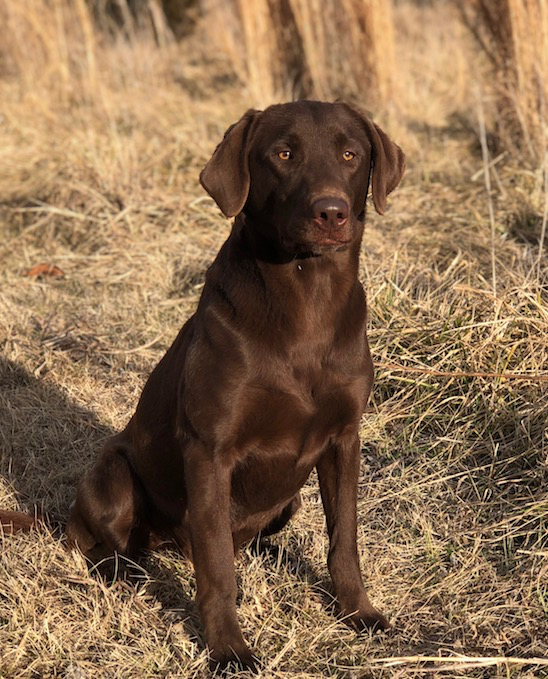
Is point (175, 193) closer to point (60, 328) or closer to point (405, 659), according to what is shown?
point (60, 328)

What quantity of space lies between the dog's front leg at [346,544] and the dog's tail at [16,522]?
1.00m

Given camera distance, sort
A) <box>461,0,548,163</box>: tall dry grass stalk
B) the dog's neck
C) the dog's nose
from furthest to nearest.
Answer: <box>461,0,548,163</box>: tall dry grass stalk
the dog's neck
the dog's nose

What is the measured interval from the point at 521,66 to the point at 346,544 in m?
4.08

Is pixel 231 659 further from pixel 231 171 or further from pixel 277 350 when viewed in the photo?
pixel 231 171

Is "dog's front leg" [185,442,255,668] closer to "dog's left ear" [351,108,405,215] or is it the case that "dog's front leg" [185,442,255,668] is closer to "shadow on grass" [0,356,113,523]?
"dog's left ear" [351,108,405,215]

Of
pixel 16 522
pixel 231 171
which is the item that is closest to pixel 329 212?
pixel 231 171

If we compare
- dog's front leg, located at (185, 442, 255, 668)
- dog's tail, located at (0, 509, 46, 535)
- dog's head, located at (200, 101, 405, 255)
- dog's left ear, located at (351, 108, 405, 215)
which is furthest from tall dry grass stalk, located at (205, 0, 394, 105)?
dog's front leg, located at (185, 442, 255, 668)

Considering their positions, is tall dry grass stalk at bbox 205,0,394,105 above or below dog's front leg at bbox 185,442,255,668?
above

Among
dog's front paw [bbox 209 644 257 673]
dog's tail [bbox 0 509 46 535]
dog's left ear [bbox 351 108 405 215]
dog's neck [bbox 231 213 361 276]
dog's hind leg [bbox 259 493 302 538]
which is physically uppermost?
dog's left ear [bbox 351 108 405 215]

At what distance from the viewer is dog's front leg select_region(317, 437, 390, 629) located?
2.87 m

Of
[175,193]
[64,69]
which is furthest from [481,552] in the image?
[64,69]

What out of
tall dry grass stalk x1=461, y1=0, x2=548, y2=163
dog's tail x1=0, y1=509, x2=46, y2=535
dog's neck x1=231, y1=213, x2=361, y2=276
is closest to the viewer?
dog's neck x1=231, y1=213, x2=361, y2=276

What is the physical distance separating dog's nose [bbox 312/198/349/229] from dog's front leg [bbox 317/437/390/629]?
676 millimetres

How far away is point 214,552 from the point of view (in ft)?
8.71
